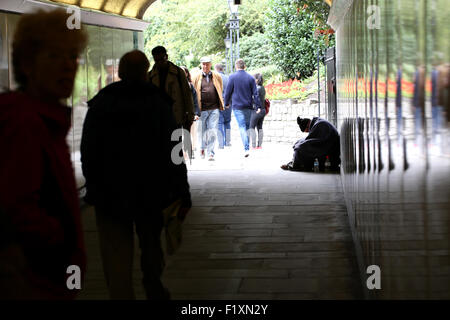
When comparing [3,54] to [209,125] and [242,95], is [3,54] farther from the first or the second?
[242,95]

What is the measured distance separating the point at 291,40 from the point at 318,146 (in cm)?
1657

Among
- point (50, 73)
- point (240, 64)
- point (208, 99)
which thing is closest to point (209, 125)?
point (208, 99)

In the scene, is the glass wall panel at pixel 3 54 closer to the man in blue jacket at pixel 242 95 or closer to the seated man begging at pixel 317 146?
the seated man begging at pixel 317 146

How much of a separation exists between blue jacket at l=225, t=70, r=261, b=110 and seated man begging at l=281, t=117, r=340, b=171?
8.74 ft

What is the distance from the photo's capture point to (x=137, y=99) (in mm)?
4262

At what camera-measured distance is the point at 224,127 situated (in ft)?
59.3

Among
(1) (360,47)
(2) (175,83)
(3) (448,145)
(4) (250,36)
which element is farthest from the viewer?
(4) (250,36)

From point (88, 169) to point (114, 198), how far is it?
221 millimetres

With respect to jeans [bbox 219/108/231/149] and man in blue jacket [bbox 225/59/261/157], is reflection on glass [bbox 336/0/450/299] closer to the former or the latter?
man in blue jacket [bbox 225/59/261/157]

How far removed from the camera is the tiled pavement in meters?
5.57

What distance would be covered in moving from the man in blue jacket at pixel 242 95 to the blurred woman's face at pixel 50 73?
13.1m

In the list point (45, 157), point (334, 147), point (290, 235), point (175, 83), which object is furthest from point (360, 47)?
point (334, 147)

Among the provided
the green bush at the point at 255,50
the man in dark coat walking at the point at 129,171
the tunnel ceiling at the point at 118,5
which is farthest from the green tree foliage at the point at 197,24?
the man in dark coat walking at the point at 129,171

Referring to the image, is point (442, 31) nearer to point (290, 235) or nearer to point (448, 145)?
point (448, 145)
